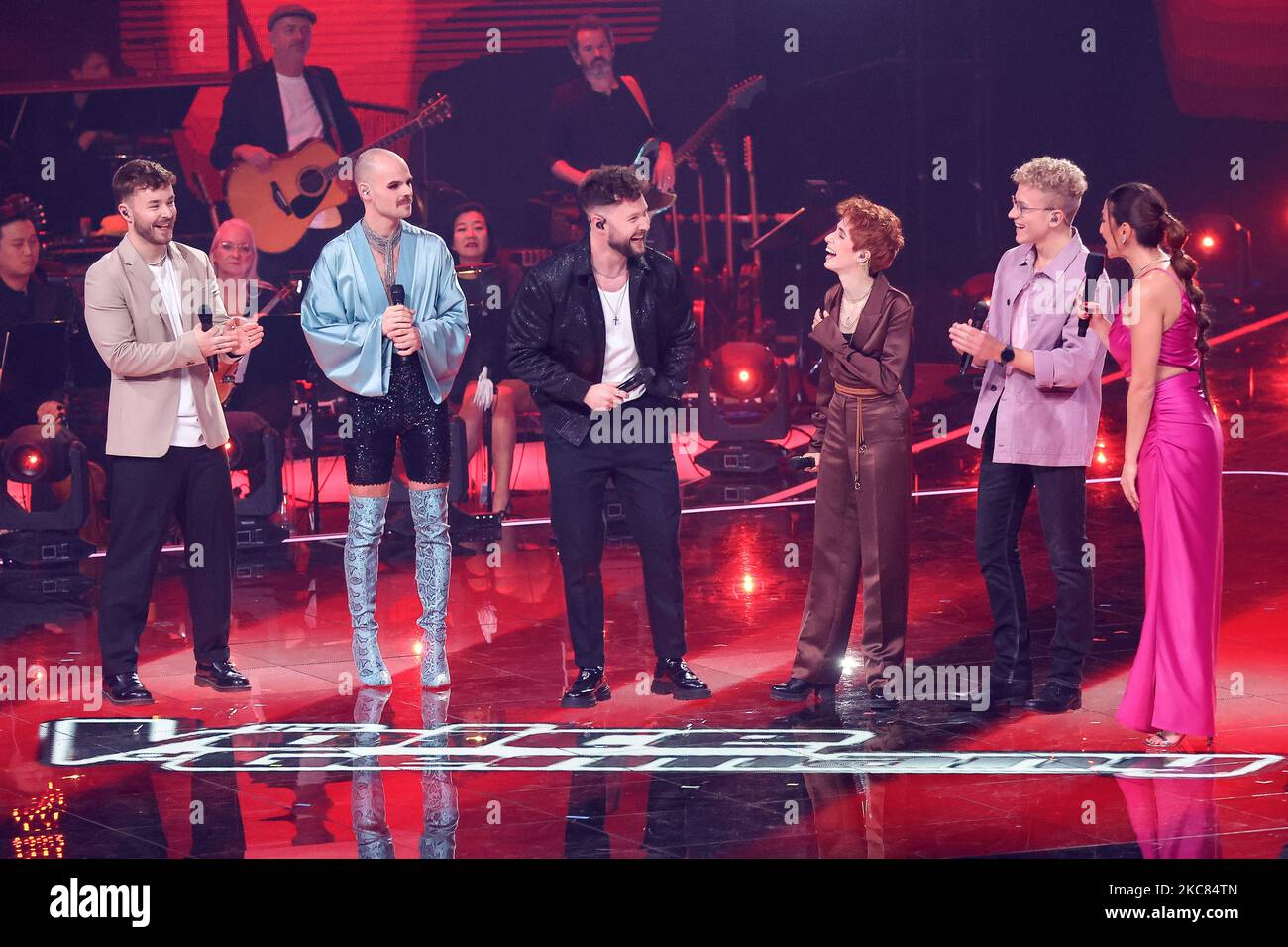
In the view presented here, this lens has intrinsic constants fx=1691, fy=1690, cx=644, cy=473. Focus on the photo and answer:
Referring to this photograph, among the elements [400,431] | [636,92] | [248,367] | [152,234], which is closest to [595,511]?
[400,431]

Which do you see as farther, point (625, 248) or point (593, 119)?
point (593, 119)

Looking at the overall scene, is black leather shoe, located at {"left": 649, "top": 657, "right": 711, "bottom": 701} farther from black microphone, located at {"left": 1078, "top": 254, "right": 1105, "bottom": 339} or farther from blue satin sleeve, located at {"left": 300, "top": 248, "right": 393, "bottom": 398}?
black microphone, located at {"left": 1078, "top": 254, "right": 1105, "bottom": 339}

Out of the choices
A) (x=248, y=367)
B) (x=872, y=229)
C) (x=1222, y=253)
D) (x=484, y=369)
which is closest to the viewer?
(x=872, y=229)

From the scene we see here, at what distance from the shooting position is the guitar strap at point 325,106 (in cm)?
967

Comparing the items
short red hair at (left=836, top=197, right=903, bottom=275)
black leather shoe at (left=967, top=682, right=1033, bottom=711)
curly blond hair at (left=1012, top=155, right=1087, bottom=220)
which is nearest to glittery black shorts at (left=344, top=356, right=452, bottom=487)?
short red hair at (left=836, top=197, right=903, bottom=275)

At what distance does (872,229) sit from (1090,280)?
26.3 inches

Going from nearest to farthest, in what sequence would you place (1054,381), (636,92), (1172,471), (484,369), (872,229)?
(1172,471) < (1054,381) < (872,229) < (484,369) < (636,92)

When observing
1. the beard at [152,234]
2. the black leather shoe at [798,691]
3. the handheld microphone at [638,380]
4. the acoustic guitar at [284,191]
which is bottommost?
the black leather shoe at [798,691]

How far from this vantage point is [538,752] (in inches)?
187

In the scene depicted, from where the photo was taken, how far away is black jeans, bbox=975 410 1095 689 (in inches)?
200

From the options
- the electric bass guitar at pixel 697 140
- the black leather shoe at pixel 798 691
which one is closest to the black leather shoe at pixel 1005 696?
the black leather shoe at pixel 798 691

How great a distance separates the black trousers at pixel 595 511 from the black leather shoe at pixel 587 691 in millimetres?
31

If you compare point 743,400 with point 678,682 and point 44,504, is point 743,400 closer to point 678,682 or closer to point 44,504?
point 44,504

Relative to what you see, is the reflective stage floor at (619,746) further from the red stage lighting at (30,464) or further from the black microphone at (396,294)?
the black microphone at (396,294)
